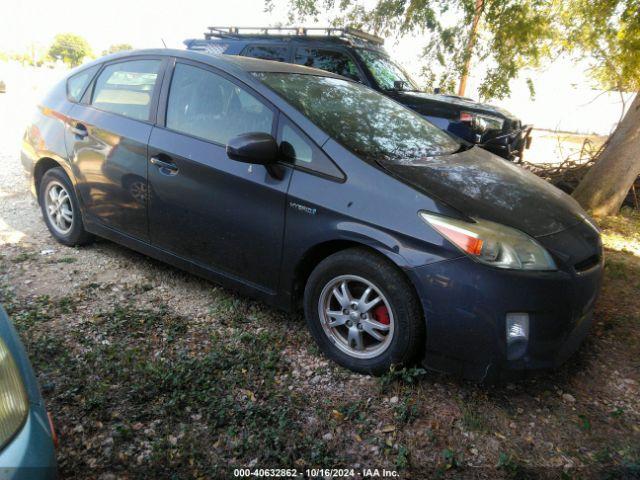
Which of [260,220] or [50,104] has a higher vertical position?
[50,104]

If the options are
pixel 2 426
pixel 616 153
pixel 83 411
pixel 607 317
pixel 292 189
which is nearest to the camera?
pixel 2 426

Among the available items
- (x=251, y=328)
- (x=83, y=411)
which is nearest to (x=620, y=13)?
(x=251, y=328)

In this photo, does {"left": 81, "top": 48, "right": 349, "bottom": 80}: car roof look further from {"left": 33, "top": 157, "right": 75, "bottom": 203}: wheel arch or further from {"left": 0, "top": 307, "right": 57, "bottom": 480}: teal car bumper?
{"left": 0, "top": 307, "right": 57, "bottom": 480}: teal car bumper

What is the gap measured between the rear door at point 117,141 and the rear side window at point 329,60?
4.00 metres

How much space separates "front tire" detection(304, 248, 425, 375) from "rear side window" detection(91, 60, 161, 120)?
6.17 ft

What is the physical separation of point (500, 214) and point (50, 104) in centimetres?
384

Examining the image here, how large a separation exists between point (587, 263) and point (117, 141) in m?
3.19

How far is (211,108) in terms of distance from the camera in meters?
3.42

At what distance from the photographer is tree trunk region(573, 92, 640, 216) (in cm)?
580

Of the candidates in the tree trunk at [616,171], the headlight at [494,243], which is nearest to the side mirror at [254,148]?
the headlight at [494,243]

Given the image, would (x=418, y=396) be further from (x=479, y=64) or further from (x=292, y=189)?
(x=479, y=64)

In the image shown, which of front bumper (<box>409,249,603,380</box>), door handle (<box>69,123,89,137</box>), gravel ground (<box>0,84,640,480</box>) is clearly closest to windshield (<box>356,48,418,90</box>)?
door handle (<box>69,123,89,137</box>)

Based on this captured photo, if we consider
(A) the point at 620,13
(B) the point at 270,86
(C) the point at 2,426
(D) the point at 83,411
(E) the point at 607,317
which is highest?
(A) the point at 620,13

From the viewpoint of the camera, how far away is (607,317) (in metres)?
3.66
